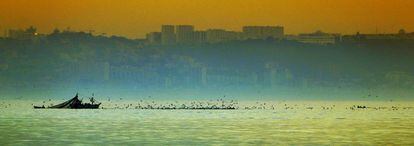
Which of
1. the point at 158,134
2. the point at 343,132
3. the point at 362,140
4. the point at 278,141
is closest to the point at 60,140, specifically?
the point at 158,134

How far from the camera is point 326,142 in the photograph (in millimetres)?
109562

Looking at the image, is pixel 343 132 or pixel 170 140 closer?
pixel 170 140

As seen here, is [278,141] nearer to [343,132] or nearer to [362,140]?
[362,140]

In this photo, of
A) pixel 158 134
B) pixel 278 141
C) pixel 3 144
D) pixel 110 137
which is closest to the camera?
pixel 3 144

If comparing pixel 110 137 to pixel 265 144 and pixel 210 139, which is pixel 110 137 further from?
pixel 265 144

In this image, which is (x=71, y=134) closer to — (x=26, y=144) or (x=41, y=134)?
(x=41, y=134)

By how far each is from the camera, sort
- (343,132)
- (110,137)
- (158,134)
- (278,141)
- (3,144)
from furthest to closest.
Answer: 1. (343,132)
2. (158,134)
3. (110,137)
4. (278,141)
5. (3,144)

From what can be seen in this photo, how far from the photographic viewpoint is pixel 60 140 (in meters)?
112

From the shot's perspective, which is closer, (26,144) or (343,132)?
(26,144)

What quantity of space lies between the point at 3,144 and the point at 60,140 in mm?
10237

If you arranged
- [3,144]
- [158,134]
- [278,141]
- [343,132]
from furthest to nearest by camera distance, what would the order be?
[343,132]
[158,134]
[278,141]
[3,144]

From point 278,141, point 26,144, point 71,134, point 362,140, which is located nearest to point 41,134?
point 71,134

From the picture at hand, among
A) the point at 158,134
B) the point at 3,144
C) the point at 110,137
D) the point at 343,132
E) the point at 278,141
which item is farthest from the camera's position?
the point at 343,132

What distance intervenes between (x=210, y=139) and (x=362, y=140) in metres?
19.1
